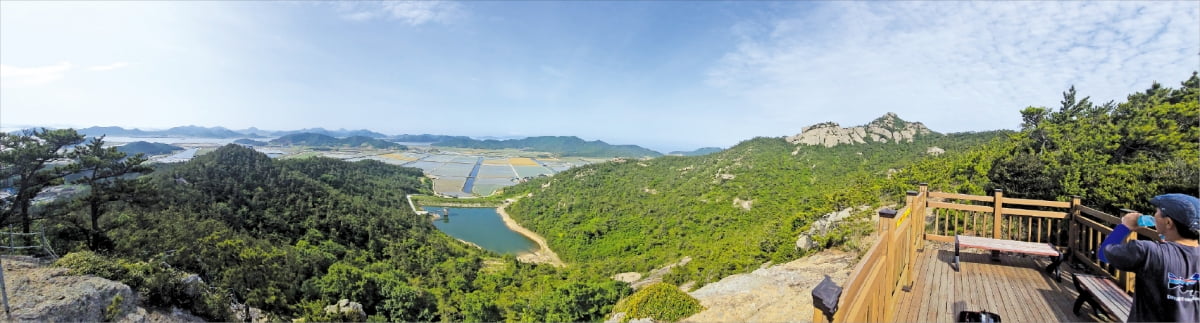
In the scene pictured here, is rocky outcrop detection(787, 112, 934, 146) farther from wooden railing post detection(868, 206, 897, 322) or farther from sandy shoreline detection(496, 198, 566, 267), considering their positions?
wooden railing post detection(868, 206, 897, 322)

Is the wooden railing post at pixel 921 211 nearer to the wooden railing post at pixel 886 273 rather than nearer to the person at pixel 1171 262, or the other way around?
the wooden railing post at pixel 886 273

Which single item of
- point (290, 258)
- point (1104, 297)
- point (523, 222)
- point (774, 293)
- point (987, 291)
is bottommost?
point (523, 222)

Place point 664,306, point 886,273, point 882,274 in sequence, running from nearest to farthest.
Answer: point 882,274, point 886,273, point 664,306

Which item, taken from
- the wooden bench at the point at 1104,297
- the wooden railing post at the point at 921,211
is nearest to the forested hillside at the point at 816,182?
the wooden railing post at the point at 921,211

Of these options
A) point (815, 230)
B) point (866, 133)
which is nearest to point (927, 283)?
point (815, 230)

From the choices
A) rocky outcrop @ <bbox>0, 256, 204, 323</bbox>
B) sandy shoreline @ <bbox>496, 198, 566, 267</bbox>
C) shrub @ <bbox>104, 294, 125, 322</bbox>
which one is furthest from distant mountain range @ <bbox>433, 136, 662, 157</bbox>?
shrub @ <bbox>104, 294, 125, 322</bbox>

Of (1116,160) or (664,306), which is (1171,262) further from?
(1116,160)
